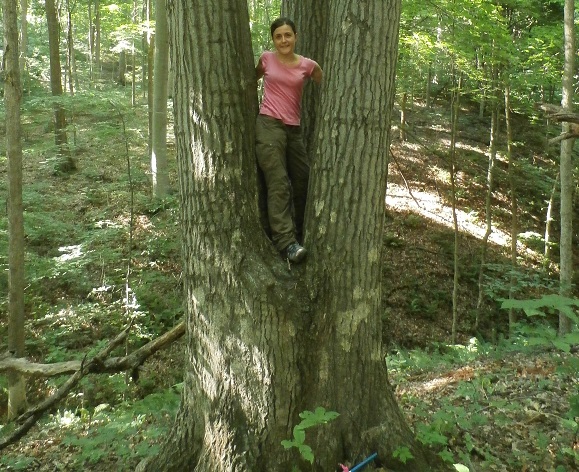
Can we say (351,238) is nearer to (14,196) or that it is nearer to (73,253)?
(14,196)

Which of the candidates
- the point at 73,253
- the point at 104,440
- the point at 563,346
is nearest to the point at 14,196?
the point at 73,253

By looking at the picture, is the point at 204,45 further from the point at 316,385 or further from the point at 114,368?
the point at 114,368

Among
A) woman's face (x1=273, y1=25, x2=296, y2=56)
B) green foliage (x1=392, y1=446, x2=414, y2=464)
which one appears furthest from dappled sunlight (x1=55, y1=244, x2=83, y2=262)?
green foliage (x1=392, y1=446, x2=414, y2=464)

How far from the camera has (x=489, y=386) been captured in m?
4.66

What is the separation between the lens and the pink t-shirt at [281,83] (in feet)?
10.8

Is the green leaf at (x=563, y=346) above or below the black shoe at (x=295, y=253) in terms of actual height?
below

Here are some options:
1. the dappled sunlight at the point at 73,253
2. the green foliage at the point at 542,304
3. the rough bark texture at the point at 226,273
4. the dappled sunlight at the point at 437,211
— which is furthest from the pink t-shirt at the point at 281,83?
the dappled sunlight at the point at 437,211

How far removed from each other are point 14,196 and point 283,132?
4.98 meters

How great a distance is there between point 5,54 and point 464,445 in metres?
6.68

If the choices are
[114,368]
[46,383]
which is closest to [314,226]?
[114,368]

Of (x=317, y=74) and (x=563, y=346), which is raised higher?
(x=317, y=74)

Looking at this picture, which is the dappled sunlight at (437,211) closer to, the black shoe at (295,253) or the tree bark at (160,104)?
the tree bark at (160,104)

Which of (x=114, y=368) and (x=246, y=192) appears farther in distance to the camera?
(x=114, y=368)

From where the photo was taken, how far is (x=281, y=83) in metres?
3.31
